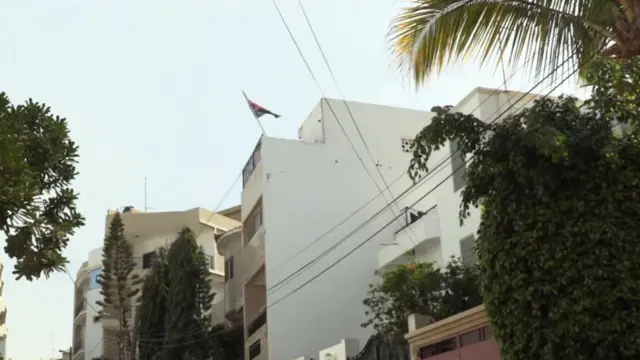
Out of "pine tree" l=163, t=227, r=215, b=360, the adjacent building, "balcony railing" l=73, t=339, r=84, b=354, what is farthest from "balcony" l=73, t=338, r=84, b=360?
"pine tree" l=163, t=227, r=215, b=360

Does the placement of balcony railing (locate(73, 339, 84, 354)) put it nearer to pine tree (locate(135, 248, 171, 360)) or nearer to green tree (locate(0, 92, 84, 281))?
pine tree (locate(135, 248, 171, 360))

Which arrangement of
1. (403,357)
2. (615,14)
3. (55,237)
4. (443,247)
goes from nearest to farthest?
(55,237) < (615,14) < (403,357) < (443,247)

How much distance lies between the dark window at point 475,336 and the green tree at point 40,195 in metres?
9.38

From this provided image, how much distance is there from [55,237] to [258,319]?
25027mm

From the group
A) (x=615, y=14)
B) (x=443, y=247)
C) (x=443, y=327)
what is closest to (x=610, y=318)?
(x=615, y=14)

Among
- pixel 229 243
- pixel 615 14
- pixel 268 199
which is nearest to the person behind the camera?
pixel 615 14

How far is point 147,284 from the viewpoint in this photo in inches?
1455

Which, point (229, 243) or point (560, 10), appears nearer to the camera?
point (560, 10)

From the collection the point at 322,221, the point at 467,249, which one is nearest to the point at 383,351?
the point at 467,249

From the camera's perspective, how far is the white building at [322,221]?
2778 centimetres

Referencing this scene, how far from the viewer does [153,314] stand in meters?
36.3

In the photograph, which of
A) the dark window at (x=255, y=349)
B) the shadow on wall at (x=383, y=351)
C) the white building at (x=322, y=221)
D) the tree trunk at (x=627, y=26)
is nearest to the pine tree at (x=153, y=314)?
the white building at (x=322, y=221)

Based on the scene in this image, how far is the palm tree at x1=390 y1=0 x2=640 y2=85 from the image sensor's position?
27.7 ft

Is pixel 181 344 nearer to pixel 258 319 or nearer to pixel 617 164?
pixel 258 319
